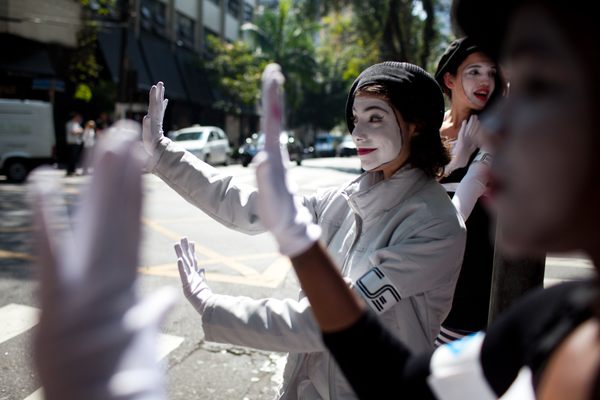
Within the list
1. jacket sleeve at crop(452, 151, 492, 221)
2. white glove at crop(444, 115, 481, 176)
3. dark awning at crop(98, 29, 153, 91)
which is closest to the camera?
jacket sleeve at crop(452, 151, 492, 221)

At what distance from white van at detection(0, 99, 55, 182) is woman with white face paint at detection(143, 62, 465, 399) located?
12566mm

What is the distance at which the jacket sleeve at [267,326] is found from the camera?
4.38 ft

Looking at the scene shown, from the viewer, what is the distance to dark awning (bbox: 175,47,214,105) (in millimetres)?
27891

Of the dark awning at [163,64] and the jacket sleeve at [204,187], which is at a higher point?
the dark awning at [163,64]

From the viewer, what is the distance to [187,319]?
4.46 m

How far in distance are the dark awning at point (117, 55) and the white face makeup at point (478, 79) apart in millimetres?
18943

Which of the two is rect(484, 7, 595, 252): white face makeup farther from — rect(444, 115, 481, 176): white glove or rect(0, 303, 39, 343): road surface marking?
rect(0, 303, 39, 343): road surface marking

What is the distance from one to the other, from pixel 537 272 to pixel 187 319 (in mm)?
3051

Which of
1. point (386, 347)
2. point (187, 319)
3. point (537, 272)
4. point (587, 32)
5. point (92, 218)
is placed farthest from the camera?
point (187, 319)

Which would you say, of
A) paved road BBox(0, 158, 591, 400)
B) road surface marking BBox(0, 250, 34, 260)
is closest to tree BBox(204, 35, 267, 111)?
paved road BBox(0, 158, 591, 400)

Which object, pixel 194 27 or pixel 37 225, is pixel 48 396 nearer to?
pixel 37 225

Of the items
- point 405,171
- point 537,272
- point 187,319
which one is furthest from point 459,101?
point 187,319

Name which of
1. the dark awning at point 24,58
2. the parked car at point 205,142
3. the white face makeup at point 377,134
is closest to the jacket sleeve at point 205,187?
the white face makeup at point 377,134

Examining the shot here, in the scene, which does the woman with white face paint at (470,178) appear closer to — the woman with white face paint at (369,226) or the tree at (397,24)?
the woman with white face paint at (369,226)
